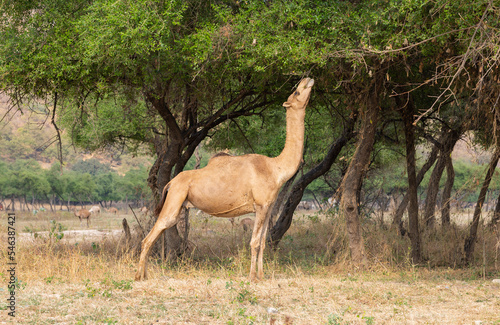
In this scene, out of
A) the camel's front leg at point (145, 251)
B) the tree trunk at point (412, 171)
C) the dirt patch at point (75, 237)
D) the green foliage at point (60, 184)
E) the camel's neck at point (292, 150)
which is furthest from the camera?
the green foliage at point (60, 184)

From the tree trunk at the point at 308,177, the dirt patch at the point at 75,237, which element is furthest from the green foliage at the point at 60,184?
the tree trunk at the point at 308,177

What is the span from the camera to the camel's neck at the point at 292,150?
821 cm

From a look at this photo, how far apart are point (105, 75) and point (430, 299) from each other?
6.86 metres

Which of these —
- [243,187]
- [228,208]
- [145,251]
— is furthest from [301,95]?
[145,251]

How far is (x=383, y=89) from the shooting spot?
1026 centimetres

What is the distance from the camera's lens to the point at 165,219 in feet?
26.7

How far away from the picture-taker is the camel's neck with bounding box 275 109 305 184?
821 cm

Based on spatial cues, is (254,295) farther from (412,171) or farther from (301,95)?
(412,171)

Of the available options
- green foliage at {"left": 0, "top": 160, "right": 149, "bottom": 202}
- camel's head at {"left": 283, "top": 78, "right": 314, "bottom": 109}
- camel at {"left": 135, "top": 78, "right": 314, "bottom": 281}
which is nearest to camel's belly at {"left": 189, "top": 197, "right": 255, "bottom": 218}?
camel at {"left": 135, "top": 78, "right": 314, "bottom": 281}

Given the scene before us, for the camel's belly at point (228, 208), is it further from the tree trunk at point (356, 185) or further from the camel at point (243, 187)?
the tree trunk at point (356, 185)

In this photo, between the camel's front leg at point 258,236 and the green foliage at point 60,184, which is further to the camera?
the green foliage at point 60,184

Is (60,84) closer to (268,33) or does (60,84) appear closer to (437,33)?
(268,33)

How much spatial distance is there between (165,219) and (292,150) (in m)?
2.24

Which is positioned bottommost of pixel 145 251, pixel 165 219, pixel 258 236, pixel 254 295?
pixel 254 295
